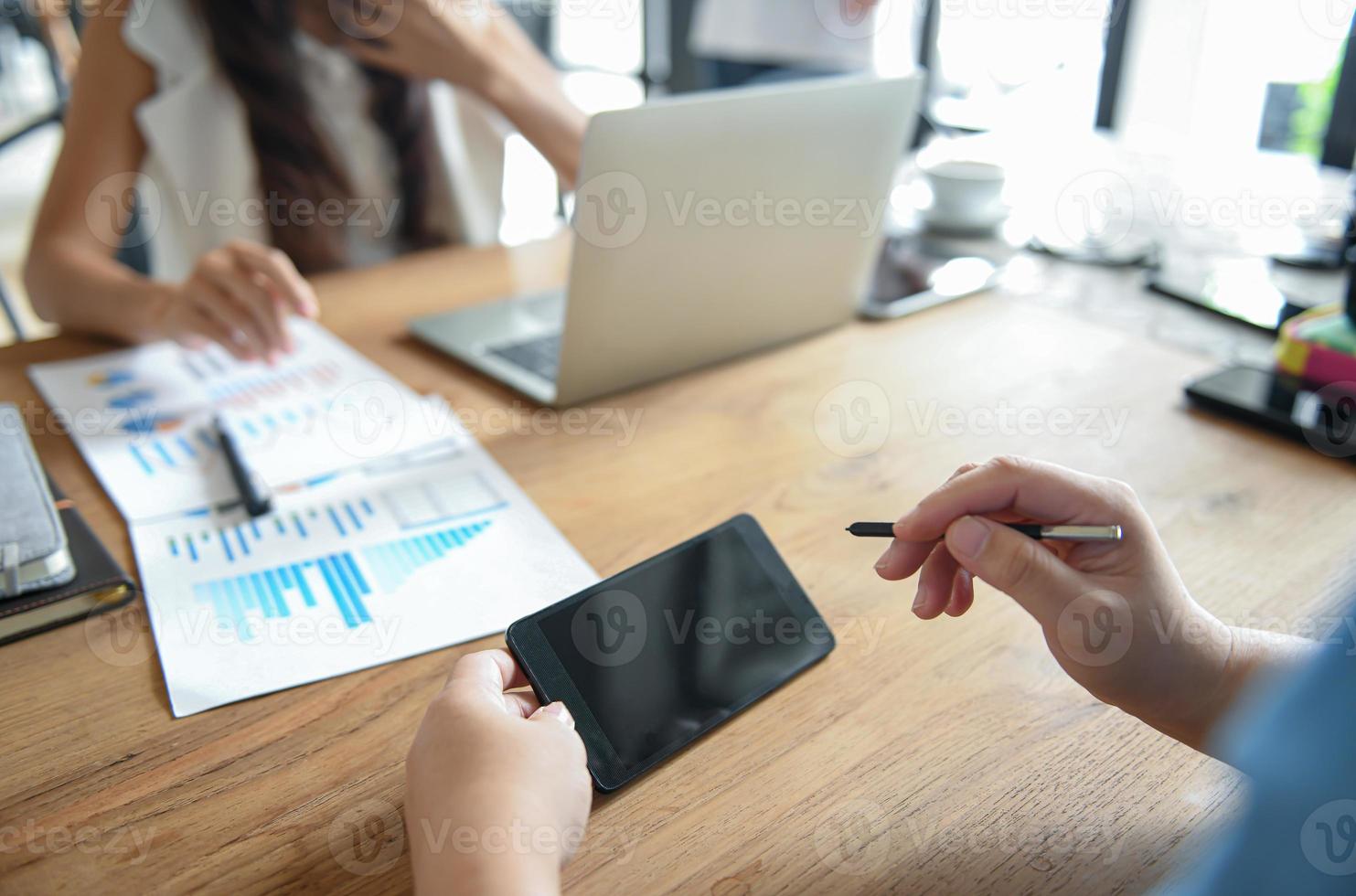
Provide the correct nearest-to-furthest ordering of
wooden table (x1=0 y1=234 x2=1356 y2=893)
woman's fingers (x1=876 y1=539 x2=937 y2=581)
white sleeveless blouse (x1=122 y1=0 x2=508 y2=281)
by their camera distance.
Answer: wooden table (x1=0 y1=234 x2=1356 y2=893) → woman's fingers (x1=876 y1=539 x2=937 y2=581) → white sleeveless blouse (x1=122 y1=0 x2=508 y2=281)

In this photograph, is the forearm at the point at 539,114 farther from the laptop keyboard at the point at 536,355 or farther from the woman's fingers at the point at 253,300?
the woman's fingers at the point at 253,300

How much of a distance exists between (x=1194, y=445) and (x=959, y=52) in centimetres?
196

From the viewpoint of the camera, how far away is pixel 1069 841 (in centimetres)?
46

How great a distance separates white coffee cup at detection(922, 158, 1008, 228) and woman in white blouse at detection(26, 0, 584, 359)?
1.61ft

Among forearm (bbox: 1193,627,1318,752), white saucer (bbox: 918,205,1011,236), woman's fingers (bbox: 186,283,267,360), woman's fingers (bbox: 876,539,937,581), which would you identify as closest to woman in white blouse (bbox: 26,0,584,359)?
woman's fingers (bbox: 186,283,267,360)

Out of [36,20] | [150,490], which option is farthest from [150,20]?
[36,20]

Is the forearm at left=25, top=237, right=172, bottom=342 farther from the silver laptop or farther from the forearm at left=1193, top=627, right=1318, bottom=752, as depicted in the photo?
the forearm at left=1193, top=627, right=1318, bottom=752

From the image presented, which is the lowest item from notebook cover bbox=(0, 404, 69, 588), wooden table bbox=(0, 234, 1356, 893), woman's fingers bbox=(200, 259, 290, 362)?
wooden table bbox=(0, 234, 1356, 893)

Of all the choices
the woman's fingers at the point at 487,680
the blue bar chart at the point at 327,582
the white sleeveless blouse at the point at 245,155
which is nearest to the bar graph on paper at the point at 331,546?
the blue bar chart at the point at 327,582

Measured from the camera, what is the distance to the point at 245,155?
52.1 inches

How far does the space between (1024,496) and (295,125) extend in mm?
1218

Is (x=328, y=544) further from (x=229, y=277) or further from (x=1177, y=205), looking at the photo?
(x=1177, y=205)

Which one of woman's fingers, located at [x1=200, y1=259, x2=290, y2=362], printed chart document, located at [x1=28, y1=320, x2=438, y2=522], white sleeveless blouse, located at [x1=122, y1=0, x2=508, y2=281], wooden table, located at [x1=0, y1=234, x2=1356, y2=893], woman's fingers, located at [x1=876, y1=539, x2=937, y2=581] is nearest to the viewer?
wooden table, located at [x1=0, y1=234, x2=1356, y2=893]

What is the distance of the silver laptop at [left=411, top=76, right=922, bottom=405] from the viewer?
788 mm
